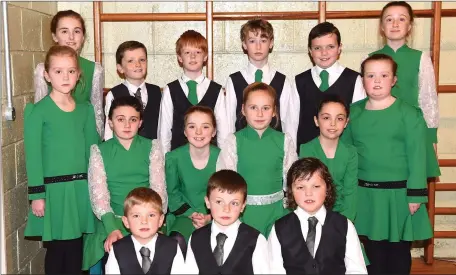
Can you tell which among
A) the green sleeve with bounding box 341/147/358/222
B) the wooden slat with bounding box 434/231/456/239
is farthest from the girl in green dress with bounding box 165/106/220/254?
the wooden slat with bounding box 434/231/456/239

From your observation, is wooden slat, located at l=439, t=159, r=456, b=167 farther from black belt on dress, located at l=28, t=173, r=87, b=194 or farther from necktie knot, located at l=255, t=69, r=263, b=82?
black belt on dress, located at l=28, t=173, r=87, b=194

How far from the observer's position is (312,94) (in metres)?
3.38

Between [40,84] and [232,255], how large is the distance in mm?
1526

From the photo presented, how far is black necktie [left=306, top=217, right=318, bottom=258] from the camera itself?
8.16ft

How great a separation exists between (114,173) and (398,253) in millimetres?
1575

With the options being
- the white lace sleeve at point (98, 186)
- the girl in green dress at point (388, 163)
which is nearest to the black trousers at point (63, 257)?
the white lace sleeve at point (98, 186)

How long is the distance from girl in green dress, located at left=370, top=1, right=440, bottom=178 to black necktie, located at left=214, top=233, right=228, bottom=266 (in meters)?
1.46

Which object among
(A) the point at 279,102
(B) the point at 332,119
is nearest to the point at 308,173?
(B) the point at 332,119

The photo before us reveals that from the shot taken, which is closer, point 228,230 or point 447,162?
point 228,230

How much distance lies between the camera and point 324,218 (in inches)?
99.7

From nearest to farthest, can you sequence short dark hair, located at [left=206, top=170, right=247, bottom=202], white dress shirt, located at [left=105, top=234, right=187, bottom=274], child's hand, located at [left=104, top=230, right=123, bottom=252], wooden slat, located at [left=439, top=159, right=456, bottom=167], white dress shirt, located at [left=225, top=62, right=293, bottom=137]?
white dress shirt, located at [left=105, top=234, right=187, bottom=274]
short dark hair, located at [left=206, top=170, right=247, bottom=202]
child's hand, located at [left=104, top=230, right=123, bottom=252]
white dress shirt, located at [left=225, top=62, right=293, bottom=137]
wooden slat, located at [left=439, top=159, right=456, bottom=167]

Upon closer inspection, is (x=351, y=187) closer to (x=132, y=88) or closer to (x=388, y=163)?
(x=388, y=163)

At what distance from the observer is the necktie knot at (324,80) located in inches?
132

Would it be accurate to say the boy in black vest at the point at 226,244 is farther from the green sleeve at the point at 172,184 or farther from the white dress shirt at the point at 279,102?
the white dress shirt at the point at 279,102
